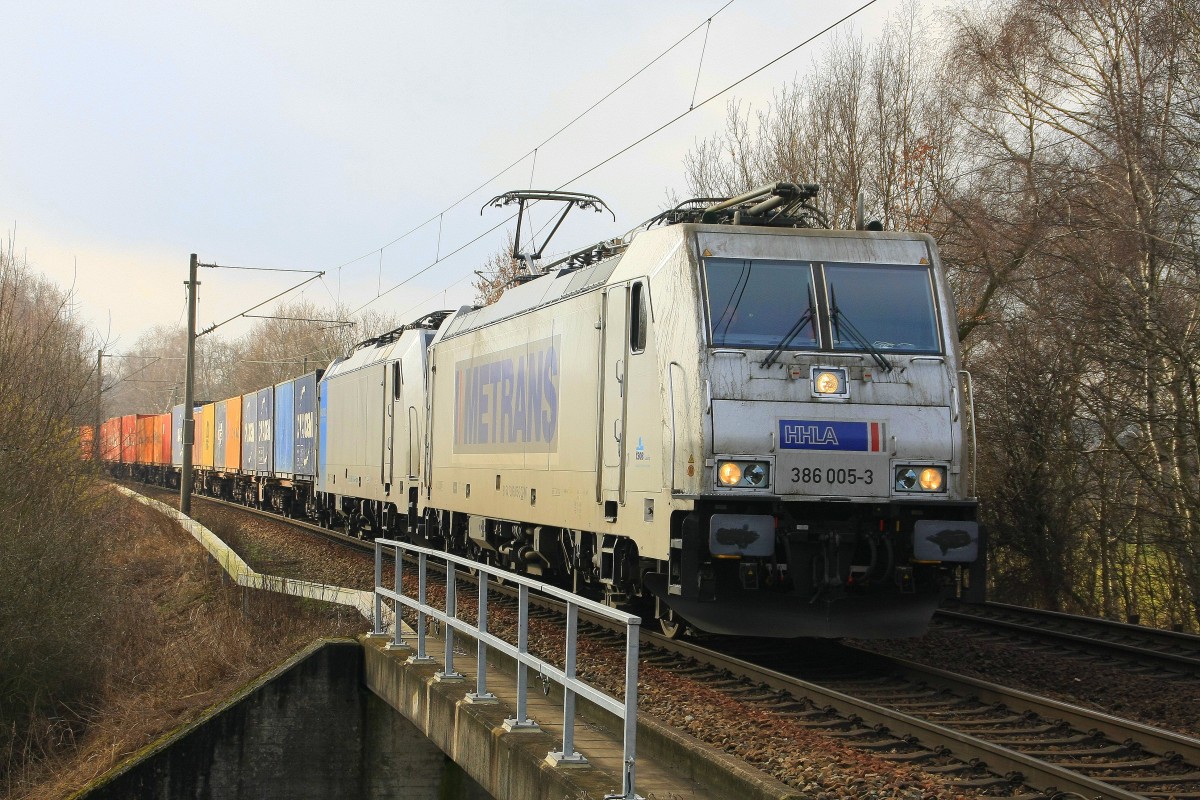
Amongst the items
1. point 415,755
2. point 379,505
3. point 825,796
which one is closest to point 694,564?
point 825,796

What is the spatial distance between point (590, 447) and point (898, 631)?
3136 mm

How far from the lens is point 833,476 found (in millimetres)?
8812

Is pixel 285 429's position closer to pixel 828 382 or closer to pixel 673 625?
pixel 673 625

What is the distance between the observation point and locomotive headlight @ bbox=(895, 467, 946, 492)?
8.95m

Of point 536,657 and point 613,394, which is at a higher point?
point 613,394

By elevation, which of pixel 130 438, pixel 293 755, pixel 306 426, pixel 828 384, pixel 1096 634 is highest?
pixel 130 438

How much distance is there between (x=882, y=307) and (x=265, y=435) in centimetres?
2619

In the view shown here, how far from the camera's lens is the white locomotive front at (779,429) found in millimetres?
8742

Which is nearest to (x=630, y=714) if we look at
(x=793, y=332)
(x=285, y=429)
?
(x=793, y=332)

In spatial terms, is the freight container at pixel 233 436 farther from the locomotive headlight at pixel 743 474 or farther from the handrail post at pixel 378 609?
the locomotive headlight at pixel 743 474

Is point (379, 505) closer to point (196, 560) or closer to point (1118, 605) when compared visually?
point (196, 560)

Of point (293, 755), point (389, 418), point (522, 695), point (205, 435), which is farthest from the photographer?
point (205, 435)

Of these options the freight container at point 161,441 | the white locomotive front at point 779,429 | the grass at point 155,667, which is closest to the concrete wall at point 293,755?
the grass at point 155,667

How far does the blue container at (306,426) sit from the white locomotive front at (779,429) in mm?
17282
